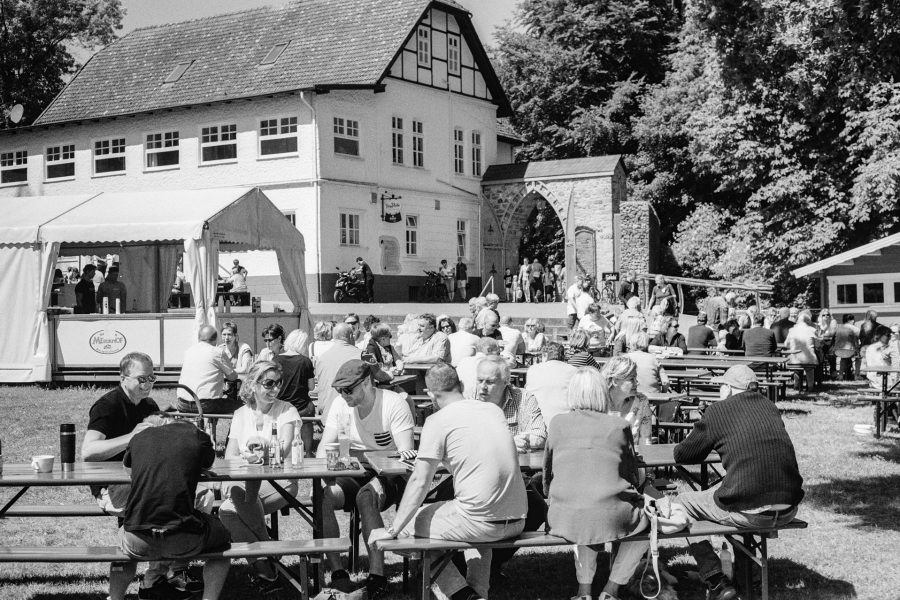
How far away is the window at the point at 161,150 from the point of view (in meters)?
32.8

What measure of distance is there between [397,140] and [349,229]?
368 centimetres

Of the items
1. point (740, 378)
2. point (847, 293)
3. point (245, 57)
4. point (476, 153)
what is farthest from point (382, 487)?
point (476, 153)

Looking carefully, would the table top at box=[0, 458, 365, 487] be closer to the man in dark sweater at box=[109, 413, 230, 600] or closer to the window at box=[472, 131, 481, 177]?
the man in dark sweater at box=[109, 413, 230, 600]

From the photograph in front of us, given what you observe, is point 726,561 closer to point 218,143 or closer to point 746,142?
point 746,142

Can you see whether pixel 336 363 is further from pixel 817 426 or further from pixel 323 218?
pixel 323 218

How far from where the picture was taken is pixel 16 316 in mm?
17781

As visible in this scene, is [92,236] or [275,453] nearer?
[275,453]

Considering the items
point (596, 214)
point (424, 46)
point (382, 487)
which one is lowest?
point (382, 487)

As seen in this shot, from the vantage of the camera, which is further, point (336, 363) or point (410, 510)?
point (336, 363)

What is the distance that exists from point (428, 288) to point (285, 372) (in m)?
23.0

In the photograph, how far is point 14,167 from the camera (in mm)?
36094

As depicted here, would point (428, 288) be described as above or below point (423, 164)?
below

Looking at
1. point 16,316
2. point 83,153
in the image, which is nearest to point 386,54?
point 83,153

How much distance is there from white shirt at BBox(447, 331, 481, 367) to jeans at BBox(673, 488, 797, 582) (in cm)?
562
